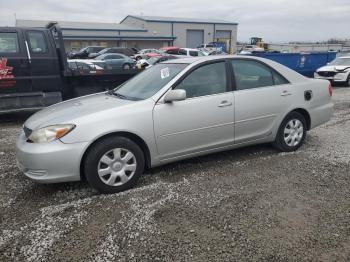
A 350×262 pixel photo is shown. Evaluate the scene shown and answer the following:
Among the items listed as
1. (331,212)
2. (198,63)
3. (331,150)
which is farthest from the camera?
(331,150)

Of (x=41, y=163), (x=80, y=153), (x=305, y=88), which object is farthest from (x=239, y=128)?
(x=41, y=163)

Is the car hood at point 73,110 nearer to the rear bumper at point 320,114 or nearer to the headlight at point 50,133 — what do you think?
the headlight at point 50,133

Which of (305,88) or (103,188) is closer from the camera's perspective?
(103,188)

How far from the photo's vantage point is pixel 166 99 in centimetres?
413

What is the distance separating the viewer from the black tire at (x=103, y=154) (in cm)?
378

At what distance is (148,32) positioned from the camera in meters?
60.3

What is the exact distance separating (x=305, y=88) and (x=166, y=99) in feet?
7.93

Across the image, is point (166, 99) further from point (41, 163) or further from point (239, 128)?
point (41, 163)

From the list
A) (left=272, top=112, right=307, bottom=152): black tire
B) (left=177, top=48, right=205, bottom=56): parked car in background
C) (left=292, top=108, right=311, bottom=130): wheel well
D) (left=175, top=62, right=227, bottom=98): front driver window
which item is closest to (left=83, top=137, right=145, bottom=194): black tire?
(left=175, top=62, right=227, bottom=98): front driver window

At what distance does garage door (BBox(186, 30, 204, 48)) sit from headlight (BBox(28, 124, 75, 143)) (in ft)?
199

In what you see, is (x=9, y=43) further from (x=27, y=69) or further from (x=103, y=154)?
(x=103, y=154)

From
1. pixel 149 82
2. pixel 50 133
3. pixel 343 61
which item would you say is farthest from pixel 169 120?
pixel 343 61

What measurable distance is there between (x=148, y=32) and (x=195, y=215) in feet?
196

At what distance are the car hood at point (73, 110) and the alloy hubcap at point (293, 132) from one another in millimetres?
2517
